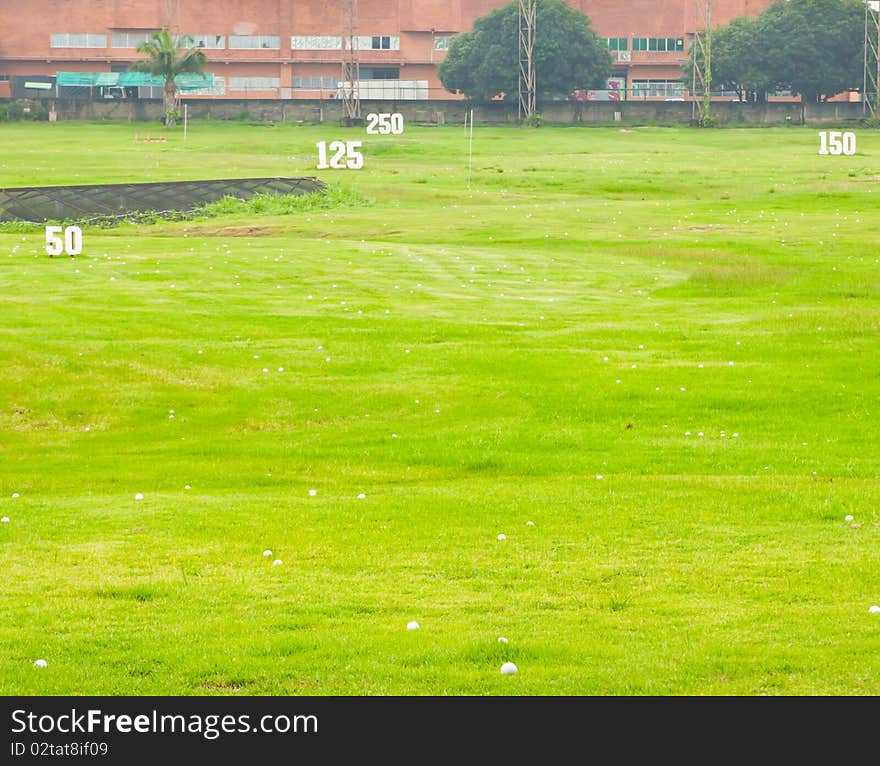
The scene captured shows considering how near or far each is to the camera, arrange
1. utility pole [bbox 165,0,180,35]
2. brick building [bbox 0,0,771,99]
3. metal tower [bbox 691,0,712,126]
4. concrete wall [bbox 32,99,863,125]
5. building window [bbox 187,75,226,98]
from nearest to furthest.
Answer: metal tower [bbox 691,0,712,126] → concrete wall [bbox 32,99,863,125] → utility pole [bbox 165,0,180,35] → brick building [bbox 0,0,771,99] → building window [bbox 187,75,226,98]

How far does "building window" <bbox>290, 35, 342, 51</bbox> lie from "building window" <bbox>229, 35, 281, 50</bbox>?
65.4 inches

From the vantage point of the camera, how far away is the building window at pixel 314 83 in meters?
143

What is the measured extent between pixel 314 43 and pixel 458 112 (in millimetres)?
24338

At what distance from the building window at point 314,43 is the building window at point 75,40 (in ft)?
59.8

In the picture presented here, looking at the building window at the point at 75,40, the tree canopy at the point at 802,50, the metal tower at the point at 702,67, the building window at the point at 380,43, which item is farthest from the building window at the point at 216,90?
the tree canopy at the point at 802,50

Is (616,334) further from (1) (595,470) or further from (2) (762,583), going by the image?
(2) (762,583)

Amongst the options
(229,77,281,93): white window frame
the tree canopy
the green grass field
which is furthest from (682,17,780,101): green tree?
the green grass field

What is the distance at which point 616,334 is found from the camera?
3050 cm

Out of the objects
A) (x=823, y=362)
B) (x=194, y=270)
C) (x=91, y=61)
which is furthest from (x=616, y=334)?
(x=91, y=61)

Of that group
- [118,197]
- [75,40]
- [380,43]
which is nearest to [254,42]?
[380,43]

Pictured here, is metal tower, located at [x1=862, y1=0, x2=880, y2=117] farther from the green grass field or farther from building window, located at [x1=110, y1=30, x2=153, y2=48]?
the green grass field

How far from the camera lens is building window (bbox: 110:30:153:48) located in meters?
140

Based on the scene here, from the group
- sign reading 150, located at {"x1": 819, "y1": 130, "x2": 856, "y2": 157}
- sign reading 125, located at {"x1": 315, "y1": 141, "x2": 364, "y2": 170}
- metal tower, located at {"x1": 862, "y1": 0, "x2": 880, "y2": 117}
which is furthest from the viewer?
metal tower, located at {"x1": 862, "y1": 0, "x2": 880, "y2": 117}
